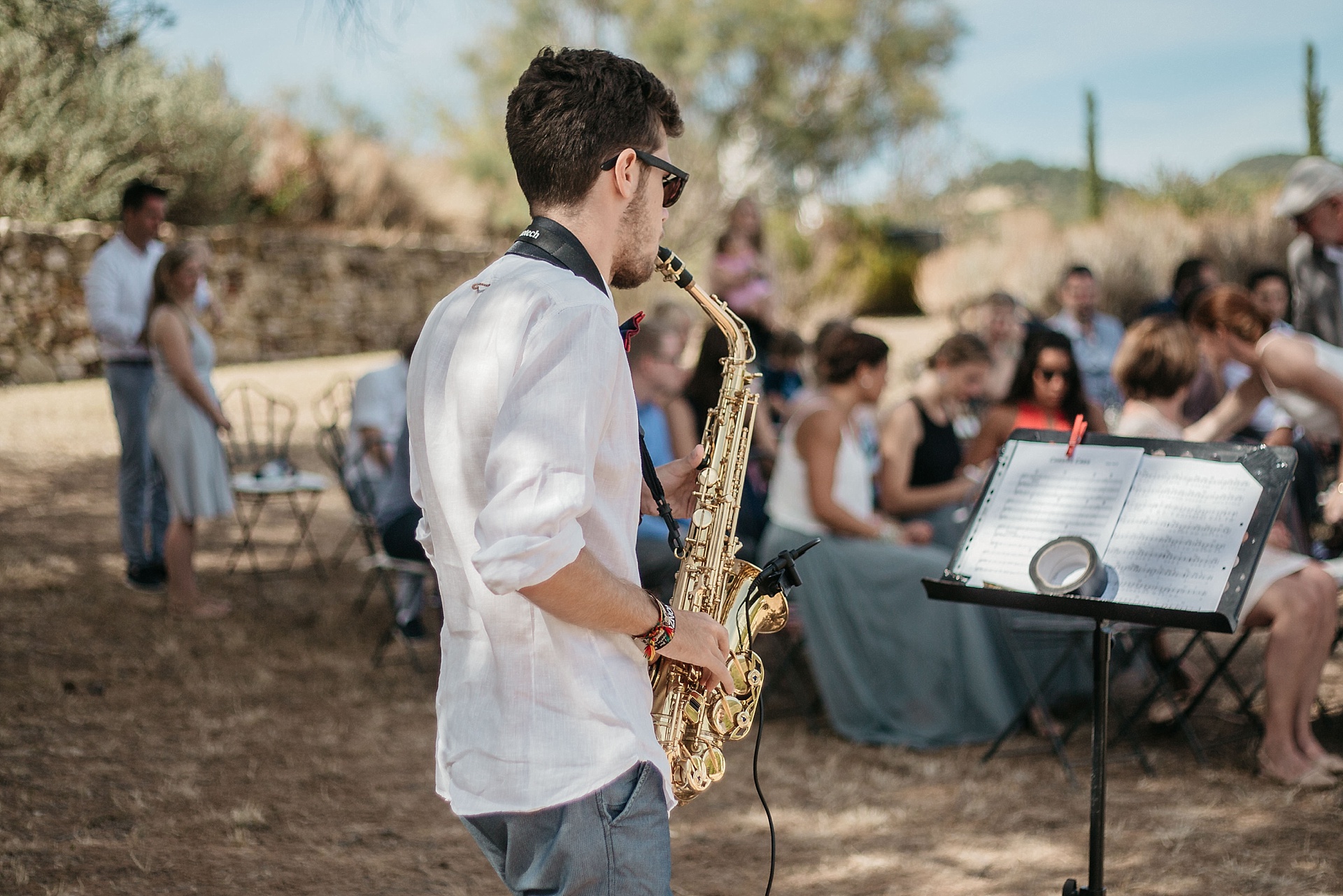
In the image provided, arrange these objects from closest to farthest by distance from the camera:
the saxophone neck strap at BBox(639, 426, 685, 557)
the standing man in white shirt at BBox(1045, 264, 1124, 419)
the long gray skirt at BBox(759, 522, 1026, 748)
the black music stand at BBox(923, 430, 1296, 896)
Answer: the saxophone neck strap at BBox(639, 426, 685, 557)
the black music stand at BBox(923, 430, 1296, 896)
the long gray skirt at BBox(759, 522, 1026, 748)
the standing man in white shirt at BBox(1045, 264, 1124, 419)

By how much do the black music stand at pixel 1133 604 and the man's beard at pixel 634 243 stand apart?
1408 millimetres

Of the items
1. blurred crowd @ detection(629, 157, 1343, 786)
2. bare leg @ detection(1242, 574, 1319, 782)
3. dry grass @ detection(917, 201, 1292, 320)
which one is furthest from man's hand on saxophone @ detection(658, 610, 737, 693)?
A: dry grass @ detection(917, 201, 1292, 320)

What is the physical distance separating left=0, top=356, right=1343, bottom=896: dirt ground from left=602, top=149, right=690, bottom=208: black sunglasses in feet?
7.75

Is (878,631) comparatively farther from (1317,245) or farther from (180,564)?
(180,564)

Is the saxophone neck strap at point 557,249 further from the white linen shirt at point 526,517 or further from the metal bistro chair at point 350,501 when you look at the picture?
the metal bistro chair at point 350,501

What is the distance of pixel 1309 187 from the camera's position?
16.8ft

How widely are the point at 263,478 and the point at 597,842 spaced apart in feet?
18.1

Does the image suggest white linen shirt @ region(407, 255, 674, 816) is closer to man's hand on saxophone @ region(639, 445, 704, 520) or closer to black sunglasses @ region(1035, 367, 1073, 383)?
man's hand on saxophone @ region(639, 445, 704, 520)

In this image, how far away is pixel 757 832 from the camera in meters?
3.86

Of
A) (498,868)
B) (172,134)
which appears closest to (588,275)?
(498,868)

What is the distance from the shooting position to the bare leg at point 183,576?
19.9 ft

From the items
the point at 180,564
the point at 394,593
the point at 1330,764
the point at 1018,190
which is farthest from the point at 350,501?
the point at 1018,190

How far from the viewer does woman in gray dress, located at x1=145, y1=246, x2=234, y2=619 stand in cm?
588

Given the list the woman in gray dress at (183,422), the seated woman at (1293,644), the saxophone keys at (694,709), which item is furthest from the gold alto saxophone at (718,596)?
the woman in gray dress at (183,422)
